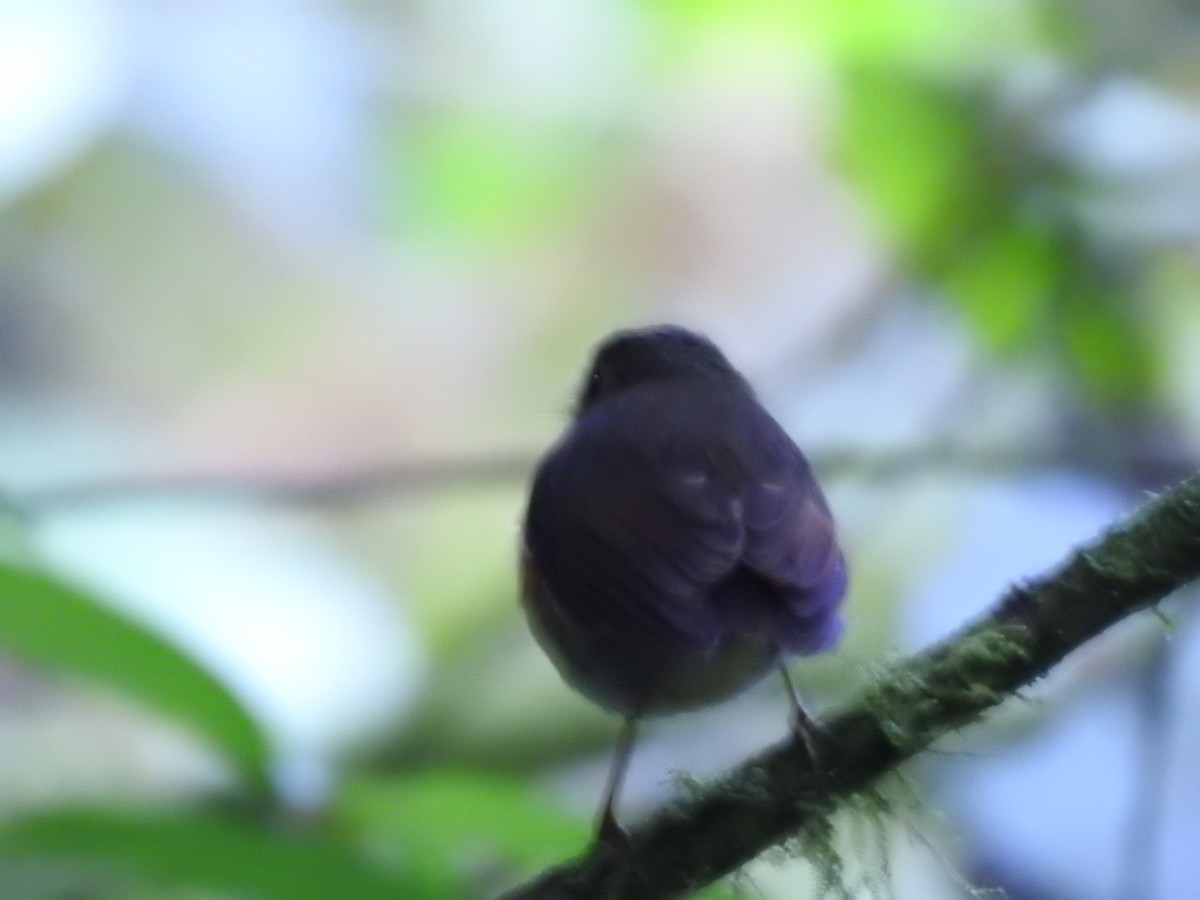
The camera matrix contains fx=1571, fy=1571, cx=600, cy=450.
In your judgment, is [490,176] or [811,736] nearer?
[811,736]

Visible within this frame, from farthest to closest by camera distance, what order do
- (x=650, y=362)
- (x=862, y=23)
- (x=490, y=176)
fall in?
(x=490, y=176)
(x=862, y=23)
(x=650, y=362)

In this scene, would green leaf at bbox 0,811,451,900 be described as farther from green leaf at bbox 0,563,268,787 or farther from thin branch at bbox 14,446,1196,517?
thin branch at bbox 14,446,1196,517

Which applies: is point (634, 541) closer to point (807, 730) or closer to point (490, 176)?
point (807, 730)

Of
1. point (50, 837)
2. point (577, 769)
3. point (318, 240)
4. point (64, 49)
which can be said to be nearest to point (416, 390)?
point (318, 240)

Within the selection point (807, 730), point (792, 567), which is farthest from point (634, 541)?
point (807, 730)

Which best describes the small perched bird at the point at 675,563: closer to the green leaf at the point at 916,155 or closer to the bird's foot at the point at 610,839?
the bird's foot at the point at 610,839

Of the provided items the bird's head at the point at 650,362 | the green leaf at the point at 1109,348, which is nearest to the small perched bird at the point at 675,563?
the bird's head at the point at 650,362

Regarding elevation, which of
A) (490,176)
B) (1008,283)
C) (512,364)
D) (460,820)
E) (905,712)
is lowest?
(905,712)
